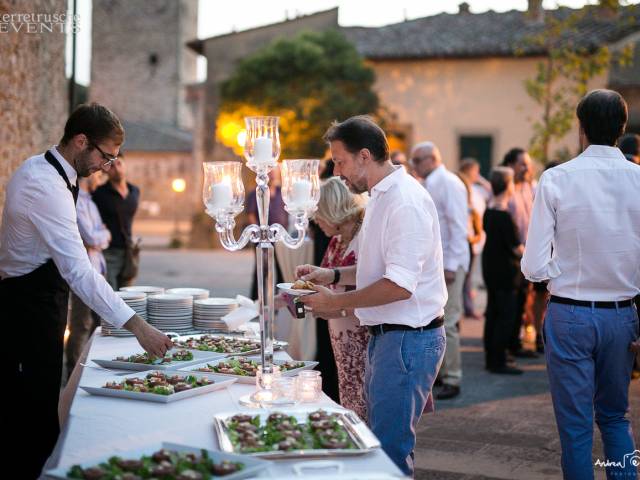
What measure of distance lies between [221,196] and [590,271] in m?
1.57

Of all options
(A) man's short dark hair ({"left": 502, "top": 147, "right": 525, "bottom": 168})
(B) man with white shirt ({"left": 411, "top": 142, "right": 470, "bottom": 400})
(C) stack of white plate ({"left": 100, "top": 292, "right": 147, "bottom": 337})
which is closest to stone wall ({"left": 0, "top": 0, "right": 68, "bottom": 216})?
(C) stack of white plate ({"left": 100, "top": 292, "right": 147, "bottom": 337})

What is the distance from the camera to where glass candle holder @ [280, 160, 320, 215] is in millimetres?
2844

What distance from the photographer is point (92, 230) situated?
623 centimetres

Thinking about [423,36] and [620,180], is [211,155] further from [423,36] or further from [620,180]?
[620,180]

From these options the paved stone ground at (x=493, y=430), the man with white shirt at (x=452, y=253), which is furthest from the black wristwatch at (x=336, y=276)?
the man with white shirt at (x=452, y=253)

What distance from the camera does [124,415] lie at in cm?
277

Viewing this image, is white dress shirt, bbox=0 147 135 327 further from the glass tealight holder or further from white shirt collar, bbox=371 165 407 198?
white shirt collar, bbox=371 165 407 198

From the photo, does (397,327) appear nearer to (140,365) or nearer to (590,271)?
(590,271)

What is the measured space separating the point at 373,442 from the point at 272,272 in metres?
0.79

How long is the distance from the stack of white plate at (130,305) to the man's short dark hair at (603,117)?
8.31 feet

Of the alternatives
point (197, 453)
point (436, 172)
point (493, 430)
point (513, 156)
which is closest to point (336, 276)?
point (197, 453)

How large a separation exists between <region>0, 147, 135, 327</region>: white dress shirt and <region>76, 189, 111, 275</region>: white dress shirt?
8.93ft

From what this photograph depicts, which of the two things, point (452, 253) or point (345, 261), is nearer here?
point (345, 261)

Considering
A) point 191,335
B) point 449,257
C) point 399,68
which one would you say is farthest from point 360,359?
point 399,68
